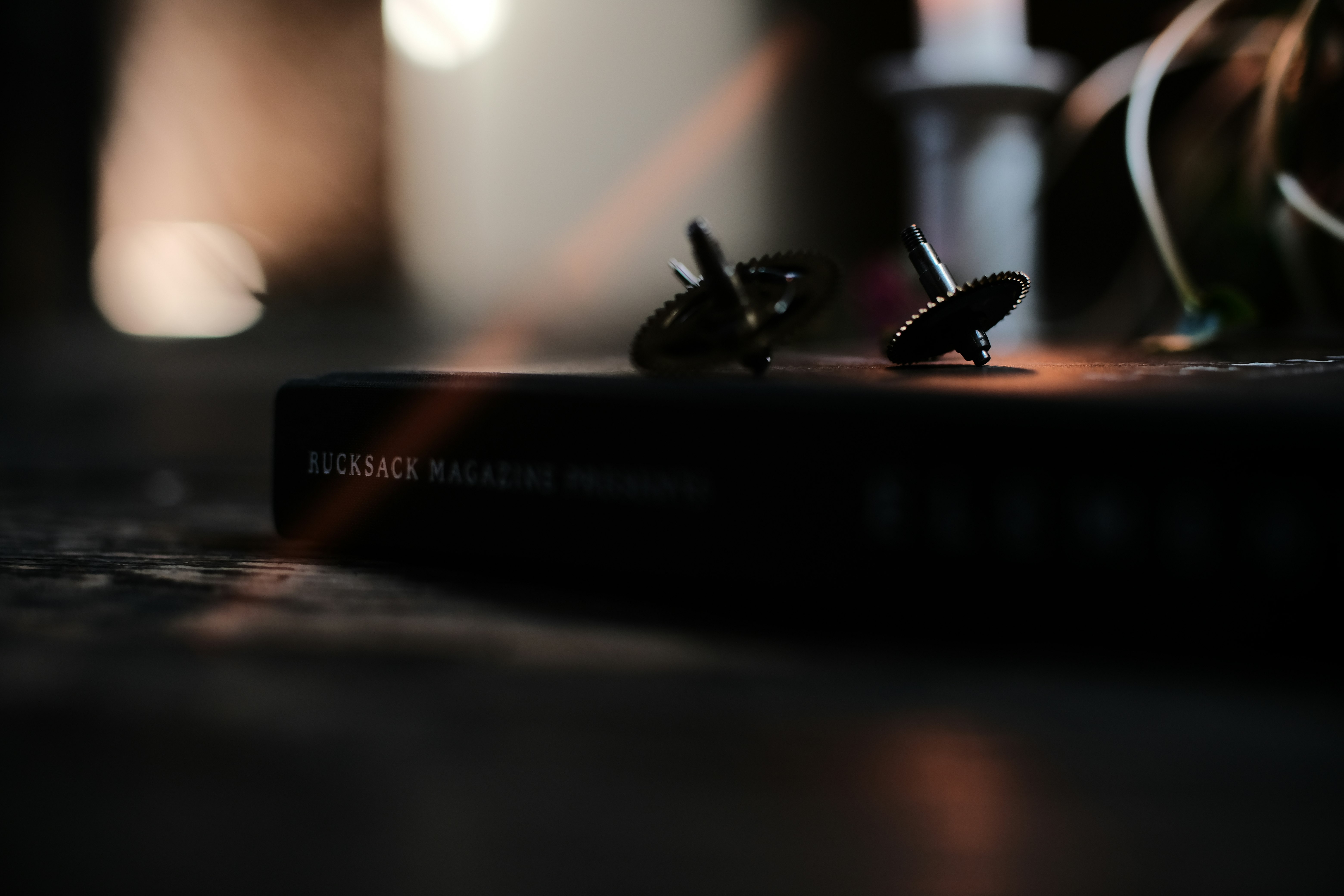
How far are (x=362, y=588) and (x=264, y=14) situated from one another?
109 cm

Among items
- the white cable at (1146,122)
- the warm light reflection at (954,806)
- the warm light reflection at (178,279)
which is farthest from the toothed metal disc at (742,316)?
the warm light reflection at (178,279)

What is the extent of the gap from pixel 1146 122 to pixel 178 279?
3.28 feet

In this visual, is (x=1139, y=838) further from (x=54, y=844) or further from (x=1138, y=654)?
(x=54, y=844)

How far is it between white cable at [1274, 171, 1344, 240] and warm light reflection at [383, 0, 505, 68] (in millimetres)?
910

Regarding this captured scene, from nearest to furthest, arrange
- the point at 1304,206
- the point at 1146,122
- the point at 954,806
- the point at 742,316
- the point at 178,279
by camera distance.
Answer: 1. the point at 954,806
2. the point at 742,316
3. the point at 1304,206
4. the point at 1146,122
5. the point at 178,279

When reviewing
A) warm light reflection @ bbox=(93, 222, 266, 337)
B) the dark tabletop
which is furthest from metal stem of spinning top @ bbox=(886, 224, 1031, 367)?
warm light reflection @ bbox=(93, 222, 266, 337)

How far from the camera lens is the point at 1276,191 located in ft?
1.94

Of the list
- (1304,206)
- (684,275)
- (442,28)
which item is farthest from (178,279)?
(1304,206)

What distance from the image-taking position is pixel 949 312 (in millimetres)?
287

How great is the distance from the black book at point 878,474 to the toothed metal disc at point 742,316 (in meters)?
0.02

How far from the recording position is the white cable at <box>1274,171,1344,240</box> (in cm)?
44

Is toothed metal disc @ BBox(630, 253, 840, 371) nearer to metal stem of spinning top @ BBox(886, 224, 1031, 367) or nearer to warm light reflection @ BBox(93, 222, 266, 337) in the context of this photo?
metal stem of spinning top @ BBox(886, 224, 1031, 367)

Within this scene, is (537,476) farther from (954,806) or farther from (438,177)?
(438,177)

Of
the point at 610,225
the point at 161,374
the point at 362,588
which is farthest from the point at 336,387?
the point at 610,225
